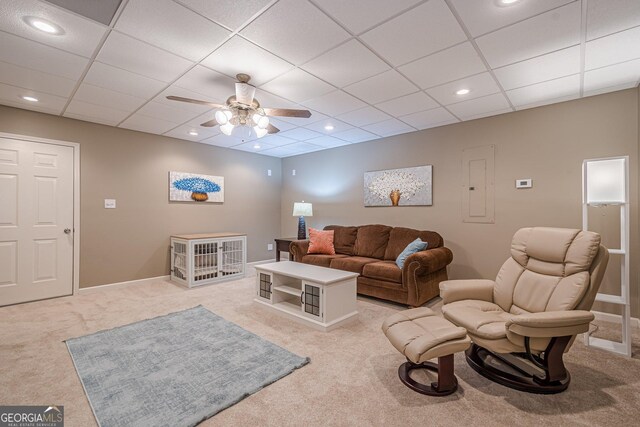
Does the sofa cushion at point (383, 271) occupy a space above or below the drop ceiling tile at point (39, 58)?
below

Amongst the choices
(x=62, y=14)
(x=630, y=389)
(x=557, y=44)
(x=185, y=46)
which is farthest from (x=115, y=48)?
(x=630, y=389)

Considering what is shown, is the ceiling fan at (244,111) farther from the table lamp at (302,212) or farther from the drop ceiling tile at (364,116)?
the table lamp at (302,212)

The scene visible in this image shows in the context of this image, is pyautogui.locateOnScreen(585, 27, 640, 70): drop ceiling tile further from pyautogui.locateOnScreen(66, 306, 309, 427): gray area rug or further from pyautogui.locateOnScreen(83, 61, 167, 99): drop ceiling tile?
pyautogui.locateOnScreen(83, 61, 167, 99): drop ceiling tile

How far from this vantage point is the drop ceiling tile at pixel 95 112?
3541mm

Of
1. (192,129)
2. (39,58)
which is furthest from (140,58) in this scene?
(192,129)

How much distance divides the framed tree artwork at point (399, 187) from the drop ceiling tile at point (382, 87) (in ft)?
5.43

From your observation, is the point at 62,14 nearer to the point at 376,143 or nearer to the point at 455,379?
the point at 455,379

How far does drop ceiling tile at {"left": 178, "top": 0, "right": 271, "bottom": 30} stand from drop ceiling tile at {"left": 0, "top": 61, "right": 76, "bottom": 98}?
6.49ft

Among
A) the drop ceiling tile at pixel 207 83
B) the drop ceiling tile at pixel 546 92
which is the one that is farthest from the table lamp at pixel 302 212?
the drop ceiling tile at pixel 546 92

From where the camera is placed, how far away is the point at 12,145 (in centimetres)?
364

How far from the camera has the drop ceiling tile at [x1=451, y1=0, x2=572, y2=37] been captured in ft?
5.91

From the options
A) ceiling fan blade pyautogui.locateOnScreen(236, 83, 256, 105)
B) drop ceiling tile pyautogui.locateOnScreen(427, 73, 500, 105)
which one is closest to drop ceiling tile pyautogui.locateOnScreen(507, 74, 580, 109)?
drop ceiling tile pyautogui.locateOnScreen(427, 73, 500, 105)

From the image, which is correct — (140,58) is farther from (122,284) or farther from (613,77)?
(613,77)

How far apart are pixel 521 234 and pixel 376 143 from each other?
304 centimetres
